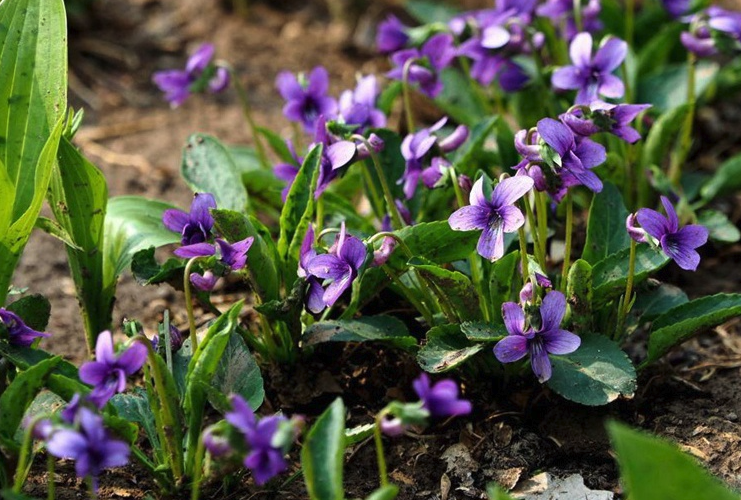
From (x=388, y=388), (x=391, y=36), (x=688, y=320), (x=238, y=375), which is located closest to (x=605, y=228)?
(x=688, y=320)

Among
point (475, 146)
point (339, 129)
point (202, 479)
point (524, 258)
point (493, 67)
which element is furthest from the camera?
point (493, 67)

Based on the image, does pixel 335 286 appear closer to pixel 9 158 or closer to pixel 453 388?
pixel 453 388

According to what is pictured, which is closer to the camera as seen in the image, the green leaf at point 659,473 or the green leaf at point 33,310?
the green leaf at point 659,473

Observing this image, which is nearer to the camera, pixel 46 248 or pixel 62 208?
pixel 62 208

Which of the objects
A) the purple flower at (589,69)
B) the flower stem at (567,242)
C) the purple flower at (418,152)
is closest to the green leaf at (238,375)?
the purple flower at (418,152)

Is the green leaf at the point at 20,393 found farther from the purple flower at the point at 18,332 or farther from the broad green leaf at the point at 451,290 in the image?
the broad green leaf at the point at 451,290

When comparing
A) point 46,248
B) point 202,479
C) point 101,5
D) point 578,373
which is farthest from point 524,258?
point 101,5
